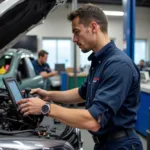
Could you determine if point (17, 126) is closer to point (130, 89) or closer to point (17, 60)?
point (130, 89)

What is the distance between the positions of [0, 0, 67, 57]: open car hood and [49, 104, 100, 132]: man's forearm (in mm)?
865

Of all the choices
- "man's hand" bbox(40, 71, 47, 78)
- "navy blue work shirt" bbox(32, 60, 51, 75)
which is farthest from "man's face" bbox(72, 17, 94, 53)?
"navy blue work shirt" bbox(32, 60, 51, 75)

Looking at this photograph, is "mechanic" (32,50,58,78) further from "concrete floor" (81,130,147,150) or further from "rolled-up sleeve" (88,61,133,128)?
"rolled-up sleeve" (88,61,133,128)

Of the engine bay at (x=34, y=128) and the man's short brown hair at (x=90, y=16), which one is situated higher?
the man's short brown hair at (x=90, y=16)

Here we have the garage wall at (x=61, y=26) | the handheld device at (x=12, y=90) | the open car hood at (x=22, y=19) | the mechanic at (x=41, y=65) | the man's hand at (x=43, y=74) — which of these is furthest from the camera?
the garage wall at (x=61, y=26)

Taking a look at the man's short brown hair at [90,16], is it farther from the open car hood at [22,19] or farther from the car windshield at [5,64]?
the car windshield at [5,64]

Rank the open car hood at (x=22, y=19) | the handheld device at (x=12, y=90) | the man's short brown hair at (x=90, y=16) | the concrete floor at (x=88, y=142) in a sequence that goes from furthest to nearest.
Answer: the concrete floor at (x=88, y=142) → the open car hood at (x=22, y=19) → the handheld device at (x=12, y=90) → the man's short brown hair at (x=90, y=16)

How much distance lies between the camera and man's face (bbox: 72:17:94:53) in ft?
5.57

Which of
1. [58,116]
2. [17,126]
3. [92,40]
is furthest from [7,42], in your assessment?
[58,116]

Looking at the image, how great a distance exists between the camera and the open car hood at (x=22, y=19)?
204 cm

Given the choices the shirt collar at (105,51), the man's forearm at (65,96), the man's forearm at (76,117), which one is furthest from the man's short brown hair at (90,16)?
the man's forearm at (65,96)

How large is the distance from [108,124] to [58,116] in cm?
36

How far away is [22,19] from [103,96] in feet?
3.89

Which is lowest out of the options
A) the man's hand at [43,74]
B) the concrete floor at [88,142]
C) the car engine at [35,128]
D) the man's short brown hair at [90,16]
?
the concrete floor at [88,142]
